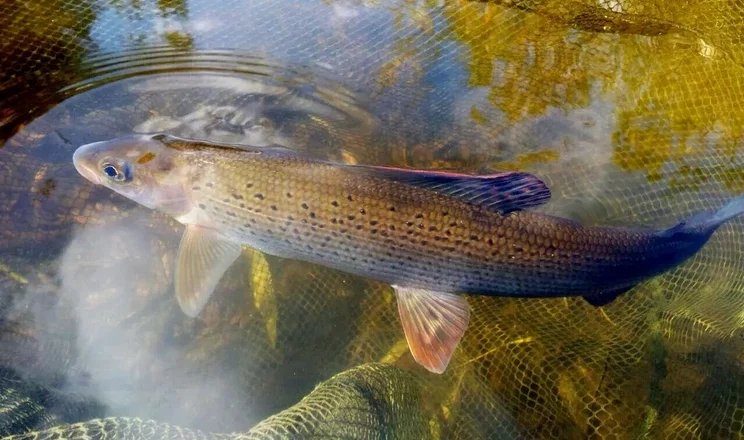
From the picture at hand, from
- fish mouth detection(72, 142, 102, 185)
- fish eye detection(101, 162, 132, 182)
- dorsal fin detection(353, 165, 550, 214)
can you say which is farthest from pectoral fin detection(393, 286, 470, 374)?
fish mouth detection(72, 142, 102, 185)

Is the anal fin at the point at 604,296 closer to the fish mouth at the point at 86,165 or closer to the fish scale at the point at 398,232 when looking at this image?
the fish scale at the point at 398,232

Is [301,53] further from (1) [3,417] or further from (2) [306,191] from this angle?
(1) [3,417]

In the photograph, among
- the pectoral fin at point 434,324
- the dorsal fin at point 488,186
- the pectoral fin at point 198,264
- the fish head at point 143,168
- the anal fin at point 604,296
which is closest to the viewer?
the dorsal fin at point 488,186

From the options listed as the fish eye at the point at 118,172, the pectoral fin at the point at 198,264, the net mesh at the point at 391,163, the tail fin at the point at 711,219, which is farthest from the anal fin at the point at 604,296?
the fish eye at the point at 118,172

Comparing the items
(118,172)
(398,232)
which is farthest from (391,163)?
(118,172)

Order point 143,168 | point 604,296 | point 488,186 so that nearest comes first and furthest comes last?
point 488,186 → point 604,296 → point 143,168

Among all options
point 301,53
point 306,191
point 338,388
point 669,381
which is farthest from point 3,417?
point 669,381

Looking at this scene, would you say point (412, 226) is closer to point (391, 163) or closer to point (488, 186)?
point (488, 186)

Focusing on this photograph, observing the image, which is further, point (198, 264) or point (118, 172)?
point (198, 264)
